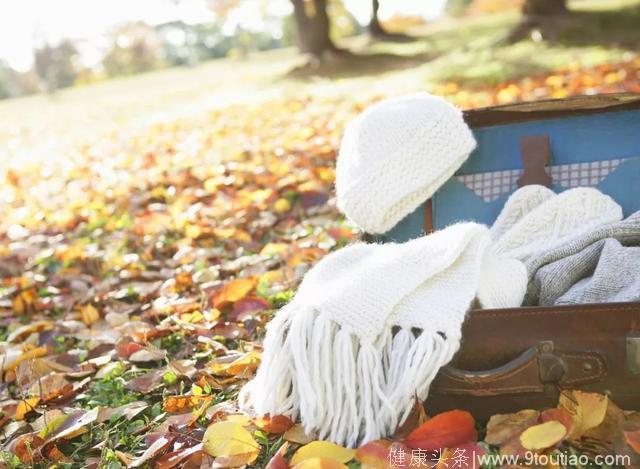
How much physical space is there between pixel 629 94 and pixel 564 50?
6209 mm

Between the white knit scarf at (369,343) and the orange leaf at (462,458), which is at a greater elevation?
the white knit scarf at (369,343)

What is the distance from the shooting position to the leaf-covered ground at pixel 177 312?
4.78 feet

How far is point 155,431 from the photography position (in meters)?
1.72

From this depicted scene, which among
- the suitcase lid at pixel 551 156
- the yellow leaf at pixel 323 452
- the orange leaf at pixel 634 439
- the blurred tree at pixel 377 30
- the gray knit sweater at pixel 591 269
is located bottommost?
the yellow leaf at pixel 323 452

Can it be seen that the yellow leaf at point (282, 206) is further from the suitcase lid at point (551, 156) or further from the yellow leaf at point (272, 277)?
the suitcase lid at point (551, 156)

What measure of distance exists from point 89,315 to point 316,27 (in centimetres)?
992

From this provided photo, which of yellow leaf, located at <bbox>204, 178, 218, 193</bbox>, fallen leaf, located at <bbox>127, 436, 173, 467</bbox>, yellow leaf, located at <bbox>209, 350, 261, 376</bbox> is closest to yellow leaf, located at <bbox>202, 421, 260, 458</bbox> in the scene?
fallen leaf, located at <bbox>127, 436, 173, 467</bbox>

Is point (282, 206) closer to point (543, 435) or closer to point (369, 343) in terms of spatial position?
point (369, 343)

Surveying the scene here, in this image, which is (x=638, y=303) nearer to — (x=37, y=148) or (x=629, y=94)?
(x=629, y=94)

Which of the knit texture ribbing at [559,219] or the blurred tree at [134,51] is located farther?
the blurred tree at [134,51]

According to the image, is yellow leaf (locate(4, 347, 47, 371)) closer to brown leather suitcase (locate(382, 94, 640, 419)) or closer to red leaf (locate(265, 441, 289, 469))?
red leaf (locate(265, 441, 289, 469))

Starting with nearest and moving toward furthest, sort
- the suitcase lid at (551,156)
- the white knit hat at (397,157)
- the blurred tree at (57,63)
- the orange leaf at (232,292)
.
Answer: the white knit hat at (397,157), the suitcase lid at (551,156), the orange leaf at (232,292), the blurred tree at (57,63)

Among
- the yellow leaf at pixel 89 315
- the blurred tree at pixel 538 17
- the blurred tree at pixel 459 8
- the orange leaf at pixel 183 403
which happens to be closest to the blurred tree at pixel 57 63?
the blurred tree at pixel 459 8

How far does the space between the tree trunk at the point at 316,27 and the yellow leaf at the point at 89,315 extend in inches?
381
